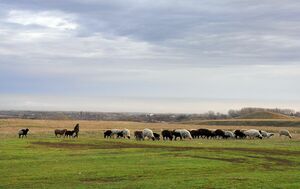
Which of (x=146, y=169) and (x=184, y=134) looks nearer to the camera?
(x=146, y=169)

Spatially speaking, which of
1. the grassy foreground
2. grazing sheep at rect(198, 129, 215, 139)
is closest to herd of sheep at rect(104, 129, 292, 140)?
grazing sheep at rect(198, 129, 215, 139)

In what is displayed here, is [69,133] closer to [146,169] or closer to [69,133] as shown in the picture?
[69,133]

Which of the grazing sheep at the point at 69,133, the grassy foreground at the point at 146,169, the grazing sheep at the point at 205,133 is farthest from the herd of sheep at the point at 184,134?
the grassy foreground at the point at 146,169

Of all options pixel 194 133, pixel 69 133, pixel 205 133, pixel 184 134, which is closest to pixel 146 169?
pixel 69 133

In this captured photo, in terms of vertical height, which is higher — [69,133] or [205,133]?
[205,133]

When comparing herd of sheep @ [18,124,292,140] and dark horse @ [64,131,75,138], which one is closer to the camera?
herd of sheep @ [18,124,292,140]

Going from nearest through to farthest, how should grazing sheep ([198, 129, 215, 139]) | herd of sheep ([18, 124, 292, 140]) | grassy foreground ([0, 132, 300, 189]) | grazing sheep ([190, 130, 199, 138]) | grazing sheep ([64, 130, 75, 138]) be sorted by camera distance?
grassy foreground ([0, 132, 300, 189]), herd of sheep ([18, 124, 292, 140]), grazing sheep ([64, 130, 75, 138]), grazing sheep ([198, 129, 215, 139]), grazing sheep ([190, 130, 199, 138])

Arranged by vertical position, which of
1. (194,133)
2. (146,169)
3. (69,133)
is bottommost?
(146,169)

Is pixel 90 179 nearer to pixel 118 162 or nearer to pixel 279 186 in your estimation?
pixel 118 162

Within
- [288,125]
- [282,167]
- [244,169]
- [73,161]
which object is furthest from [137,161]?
[288,125]

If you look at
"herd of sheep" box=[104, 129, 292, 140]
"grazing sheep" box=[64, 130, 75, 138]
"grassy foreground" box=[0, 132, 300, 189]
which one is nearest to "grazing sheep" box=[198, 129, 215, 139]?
"herd of sheep" box=[104, 129, 292, 140]

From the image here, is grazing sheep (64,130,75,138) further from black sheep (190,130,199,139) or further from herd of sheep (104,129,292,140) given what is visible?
black sheep (190,130,199,139)

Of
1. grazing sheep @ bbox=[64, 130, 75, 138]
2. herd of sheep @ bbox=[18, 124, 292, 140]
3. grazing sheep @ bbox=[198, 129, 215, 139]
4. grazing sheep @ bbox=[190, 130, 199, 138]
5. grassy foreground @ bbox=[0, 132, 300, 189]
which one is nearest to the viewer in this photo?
grassy foreground @ bbox=[0, 132, 300, 189]

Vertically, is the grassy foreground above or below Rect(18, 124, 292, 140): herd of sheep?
below
